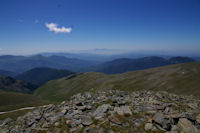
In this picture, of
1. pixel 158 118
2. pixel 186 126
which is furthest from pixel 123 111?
pixel 186 126

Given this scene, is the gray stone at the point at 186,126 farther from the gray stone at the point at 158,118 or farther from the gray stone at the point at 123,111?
the gray stone at the point at 123,111

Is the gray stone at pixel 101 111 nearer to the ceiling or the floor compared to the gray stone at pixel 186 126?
nearer to the floor

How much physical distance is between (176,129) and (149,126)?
3.02 metres

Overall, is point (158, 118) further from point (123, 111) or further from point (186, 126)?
point (123, 111)

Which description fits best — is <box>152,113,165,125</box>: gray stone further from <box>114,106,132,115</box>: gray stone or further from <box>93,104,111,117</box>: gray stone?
<box>93,104,111,117</box>: gray stone

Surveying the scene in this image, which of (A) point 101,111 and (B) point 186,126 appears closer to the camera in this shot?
(B) point 186,126

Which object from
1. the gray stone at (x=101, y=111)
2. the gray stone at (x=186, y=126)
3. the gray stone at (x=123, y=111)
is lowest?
the gray stone at (x=101, y=111)

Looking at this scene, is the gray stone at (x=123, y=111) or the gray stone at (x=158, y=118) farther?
the gray stone at (x=123, y=111)

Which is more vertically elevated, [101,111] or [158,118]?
[158,118]

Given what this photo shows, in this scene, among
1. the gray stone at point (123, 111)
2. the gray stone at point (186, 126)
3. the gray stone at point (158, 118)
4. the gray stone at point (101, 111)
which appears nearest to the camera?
the gray stone at point (186, 126)

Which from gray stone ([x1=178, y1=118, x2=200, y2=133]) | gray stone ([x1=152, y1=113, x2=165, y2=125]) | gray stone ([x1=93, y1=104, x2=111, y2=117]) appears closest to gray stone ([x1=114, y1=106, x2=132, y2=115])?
gray stone ([x1=93, y1=104, x2=111, y2=117])

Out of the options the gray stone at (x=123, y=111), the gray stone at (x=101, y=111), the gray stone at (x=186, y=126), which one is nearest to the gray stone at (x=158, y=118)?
the gray stone at (x=186, y=126)

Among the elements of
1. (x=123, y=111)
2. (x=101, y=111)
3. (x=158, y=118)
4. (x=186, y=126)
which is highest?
(x=158, y=118)

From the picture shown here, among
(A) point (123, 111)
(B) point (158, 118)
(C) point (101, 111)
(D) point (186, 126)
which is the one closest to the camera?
(D) point (186, 126)
